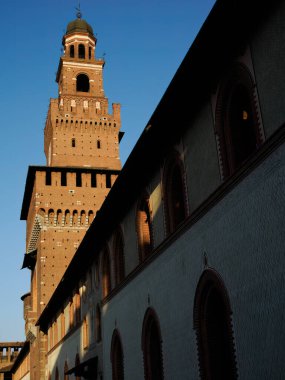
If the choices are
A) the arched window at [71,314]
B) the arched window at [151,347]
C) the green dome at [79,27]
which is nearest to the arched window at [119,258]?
the arched window at [151,347]

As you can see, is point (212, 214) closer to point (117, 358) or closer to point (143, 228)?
point (143, 228)

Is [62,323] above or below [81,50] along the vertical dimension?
below

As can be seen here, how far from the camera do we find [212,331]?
10.3m

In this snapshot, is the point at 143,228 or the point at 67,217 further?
the point at 67,217

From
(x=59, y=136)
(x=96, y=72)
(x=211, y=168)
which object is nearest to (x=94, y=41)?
(x=96, y=72)

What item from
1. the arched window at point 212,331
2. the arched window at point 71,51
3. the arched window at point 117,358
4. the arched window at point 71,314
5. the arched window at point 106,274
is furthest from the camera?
the arched window at point 71,51

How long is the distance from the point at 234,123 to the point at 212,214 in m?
1.67

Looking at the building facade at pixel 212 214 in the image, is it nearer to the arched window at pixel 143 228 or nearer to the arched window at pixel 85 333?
the arched window at pixel 143 228

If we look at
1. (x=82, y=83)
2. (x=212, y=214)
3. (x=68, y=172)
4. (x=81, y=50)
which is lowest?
(x=212, y=214)

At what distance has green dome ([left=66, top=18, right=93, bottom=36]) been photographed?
43.4 meters

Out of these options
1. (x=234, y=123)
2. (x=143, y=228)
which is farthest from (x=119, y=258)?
(x=234, y=123)

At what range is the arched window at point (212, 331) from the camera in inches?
392

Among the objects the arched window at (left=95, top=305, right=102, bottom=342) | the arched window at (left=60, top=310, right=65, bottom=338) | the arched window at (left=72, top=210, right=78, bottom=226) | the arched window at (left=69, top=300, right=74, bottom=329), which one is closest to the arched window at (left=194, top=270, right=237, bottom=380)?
the arched window at (left=95, top=305, right=102, bottom=342)

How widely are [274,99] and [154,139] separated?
15.8ft
